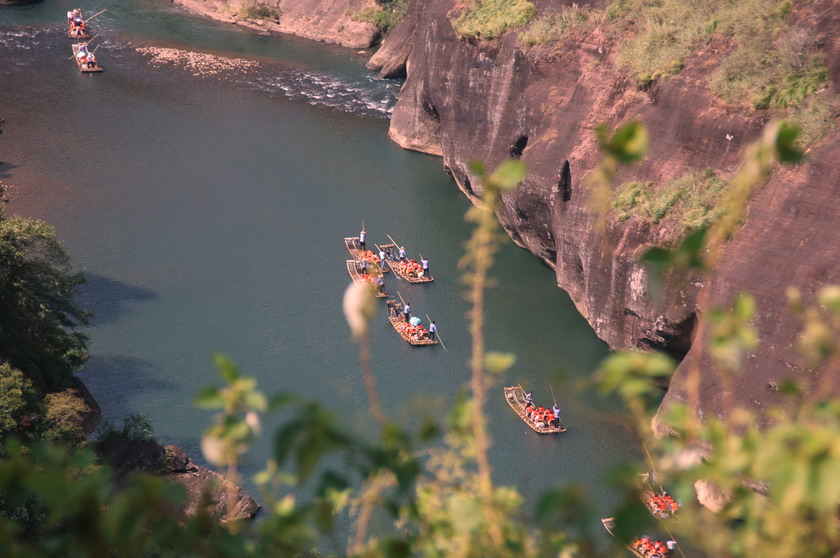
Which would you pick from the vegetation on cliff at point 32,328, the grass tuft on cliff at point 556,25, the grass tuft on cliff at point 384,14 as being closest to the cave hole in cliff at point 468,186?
the grass tuft on cliff at point 556,25

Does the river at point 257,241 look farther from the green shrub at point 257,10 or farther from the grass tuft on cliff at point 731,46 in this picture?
the green shrub at point 257,10

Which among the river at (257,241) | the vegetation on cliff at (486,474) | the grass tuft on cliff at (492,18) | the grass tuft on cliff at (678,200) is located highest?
the vegetation on cliff at (486,474)

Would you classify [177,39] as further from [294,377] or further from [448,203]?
[294,377]

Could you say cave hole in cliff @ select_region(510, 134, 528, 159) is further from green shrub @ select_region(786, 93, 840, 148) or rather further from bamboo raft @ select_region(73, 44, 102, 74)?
bamboo raft @ select_region(73, 44, 102, 74)

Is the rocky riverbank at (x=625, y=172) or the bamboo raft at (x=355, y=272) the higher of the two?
the rocky riverbank at (x=625, y=172)

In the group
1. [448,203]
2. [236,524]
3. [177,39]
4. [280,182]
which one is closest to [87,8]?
[177,39]

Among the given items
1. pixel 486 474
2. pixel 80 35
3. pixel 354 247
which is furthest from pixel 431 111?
pixel 486 474

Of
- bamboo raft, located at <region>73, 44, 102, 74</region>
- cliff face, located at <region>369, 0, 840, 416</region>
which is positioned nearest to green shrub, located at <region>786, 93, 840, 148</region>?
cliff face, located at <region>369, 0, 840, 416</region>
